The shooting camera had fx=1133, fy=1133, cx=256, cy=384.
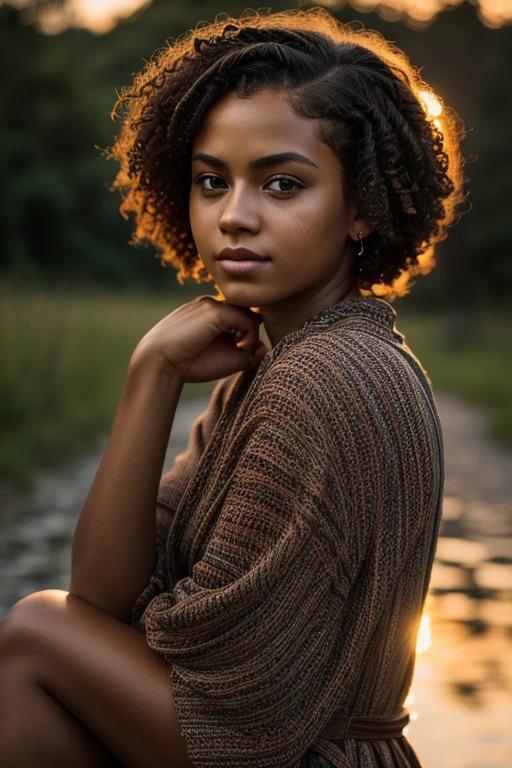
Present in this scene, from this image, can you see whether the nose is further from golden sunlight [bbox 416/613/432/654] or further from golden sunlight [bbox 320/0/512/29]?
golden sunlight [bbox 320/0/512/29]

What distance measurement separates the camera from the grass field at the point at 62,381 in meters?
7.57

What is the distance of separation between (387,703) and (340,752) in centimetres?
14

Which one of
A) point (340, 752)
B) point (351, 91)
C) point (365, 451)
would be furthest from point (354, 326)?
A: point (340, 752)

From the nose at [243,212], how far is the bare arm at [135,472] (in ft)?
0.98

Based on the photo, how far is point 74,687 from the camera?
→ 2076mm

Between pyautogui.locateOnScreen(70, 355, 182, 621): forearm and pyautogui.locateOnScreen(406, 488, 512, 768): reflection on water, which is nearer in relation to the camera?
pyautogui.locateOnScreen(70, 355, 182, 621): forearm

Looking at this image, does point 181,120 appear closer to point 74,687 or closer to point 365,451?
point 365,451

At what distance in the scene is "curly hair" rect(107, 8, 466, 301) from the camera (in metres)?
2.29

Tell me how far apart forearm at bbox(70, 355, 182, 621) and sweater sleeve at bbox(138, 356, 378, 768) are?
372 mm

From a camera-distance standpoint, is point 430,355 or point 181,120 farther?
point 430,355

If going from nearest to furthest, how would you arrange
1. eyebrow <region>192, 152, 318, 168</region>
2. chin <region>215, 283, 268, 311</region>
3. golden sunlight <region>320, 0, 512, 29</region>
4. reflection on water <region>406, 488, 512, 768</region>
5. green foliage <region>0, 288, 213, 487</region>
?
1. eyebrow <region>192, 152, 318, 168</region>
2. chin <region>215, 283, 268, 311</region>
3. reflection on water <region>406, 488, 512, 768</region>
4. green foliage <region>0, 288, 213, 487</region>
5. golden sunlight <region>320, 0, 512, 29</region>

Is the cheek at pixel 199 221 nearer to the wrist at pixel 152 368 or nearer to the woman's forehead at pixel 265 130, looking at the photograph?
the woman's forehead at pixel 265 130

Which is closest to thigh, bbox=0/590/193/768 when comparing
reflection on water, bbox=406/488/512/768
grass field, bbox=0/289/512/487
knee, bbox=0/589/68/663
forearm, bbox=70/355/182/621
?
knee, bbox=0/589/68/663

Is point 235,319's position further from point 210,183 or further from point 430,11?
point 430,11
